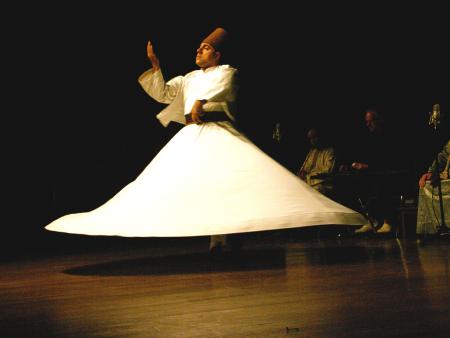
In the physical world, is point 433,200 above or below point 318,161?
below

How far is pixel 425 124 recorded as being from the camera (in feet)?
19.7

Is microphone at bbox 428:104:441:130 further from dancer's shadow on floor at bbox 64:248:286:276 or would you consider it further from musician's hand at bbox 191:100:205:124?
musician's hand at bbox 191:100:205:124

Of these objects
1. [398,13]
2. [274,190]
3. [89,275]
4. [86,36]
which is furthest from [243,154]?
[398,13]

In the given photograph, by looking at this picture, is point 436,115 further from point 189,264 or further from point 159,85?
point 189,264

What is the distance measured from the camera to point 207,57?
3.67 m

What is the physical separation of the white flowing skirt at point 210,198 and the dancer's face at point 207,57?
37cm

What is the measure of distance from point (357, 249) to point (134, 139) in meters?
3.01

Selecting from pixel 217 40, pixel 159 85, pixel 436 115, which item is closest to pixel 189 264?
pixel 159 85

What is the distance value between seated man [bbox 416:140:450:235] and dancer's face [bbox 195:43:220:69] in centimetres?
171

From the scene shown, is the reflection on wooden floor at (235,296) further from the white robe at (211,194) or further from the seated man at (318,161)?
the seated man at (318,161)

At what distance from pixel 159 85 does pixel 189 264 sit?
40.8 inches

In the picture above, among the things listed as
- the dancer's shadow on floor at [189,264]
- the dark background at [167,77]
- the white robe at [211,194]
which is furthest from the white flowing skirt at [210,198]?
the dark background at [167,77]

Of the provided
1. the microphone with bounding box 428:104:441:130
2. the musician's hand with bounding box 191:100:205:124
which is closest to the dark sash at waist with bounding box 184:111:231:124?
the musician's hand with bounding box 191:100:205:124

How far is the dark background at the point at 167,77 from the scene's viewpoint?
557cm
